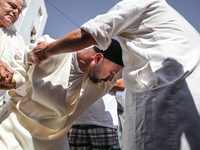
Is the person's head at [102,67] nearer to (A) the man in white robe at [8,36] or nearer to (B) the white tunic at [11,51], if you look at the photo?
(B) the white tunic at [11,51]

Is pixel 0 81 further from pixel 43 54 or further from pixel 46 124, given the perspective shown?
pixel 46 124

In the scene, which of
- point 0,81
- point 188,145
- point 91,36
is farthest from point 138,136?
point 0,81

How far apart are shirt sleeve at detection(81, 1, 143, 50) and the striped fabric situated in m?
1.41

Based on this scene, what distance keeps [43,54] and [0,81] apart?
38 cm

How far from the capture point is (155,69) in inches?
26.2

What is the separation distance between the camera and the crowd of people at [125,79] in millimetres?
620

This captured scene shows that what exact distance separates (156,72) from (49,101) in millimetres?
964

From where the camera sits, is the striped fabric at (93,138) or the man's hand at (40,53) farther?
the striped fabric at (93,138)

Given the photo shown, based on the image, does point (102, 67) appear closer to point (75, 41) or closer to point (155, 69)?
point (75, 41)

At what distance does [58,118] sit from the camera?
4.43 ft

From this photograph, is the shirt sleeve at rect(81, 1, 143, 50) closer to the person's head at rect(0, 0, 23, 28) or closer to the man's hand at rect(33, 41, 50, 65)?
the man's hand at rect(33, 41, 50, 65)

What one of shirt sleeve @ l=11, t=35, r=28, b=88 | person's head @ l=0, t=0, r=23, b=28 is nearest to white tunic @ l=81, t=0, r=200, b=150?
shirt sleeve @ l=11, t=35, r=28, b=88

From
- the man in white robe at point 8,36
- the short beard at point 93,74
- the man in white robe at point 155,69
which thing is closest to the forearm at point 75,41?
the man in white robe at point 155,69

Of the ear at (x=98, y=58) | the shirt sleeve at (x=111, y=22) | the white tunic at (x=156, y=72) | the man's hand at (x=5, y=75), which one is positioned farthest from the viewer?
the ear at (x=98, y=58)
